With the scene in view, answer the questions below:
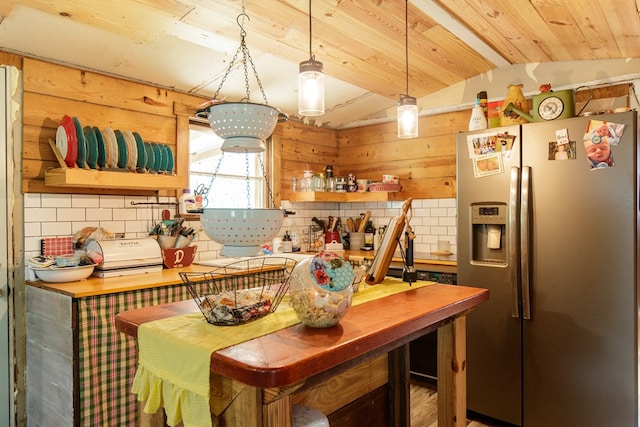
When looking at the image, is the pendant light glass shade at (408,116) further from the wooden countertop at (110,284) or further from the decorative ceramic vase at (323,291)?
the wooden countertop at (110,284)

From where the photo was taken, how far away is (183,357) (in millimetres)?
1140

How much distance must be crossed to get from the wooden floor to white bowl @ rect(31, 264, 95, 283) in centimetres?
210

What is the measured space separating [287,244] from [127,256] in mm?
1572

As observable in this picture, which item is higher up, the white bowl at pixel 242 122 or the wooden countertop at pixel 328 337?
the white bowl at pixel 242 122

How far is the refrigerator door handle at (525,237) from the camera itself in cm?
245

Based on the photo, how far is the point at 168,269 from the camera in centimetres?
280

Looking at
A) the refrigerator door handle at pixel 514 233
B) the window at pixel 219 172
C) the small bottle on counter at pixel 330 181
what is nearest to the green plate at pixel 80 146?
the window at pixel 219 172

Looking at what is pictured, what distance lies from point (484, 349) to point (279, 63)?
2285 millimetres

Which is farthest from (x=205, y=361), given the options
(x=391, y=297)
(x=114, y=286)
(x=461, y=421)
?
(x=114, y=286)

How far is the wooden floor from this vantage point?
269cm

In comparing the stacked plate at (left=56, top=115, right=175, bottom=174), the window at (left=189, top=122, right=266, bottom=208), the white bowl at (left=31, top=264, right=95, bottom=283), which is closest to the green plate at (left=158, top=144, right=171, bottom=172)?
the stacked plate at (left=56, top=115, right=175, bottom=174)

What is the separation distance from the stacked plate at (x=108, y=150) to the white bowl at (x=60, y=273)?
1.85 ft

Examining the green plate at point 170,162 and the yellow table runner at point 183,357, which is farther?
the green plate at point 170,162

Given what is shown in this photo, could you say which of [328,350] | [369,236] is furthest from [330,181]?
[328,350]
